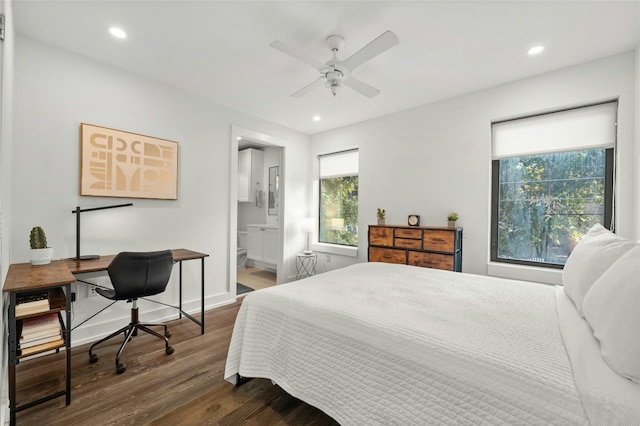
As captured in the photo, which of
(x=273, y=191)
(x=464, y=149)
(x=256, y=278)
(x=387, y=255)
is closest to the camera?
(x=464, y=149)

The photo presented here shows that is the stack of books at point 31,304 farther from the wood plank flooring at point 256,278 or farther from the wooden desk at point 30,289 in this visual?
the wood plank flooring at point 256,278

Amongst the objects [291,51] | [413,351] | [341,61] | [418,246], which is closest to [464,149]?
[418,246]

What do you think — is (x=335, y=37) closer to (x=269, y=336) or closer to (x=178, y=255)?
(x=269, y=336)

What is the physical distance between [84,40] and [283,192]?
2914 mm

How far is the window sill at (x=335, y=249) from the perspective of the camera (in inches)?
178

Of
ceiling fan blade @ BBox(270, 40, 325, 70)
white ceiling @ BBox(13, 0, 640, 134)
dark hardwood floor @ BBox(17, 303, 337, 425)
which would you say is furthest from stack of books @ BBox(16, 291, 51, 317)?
ceiling fan blade @ BBox(270, 40, 325, 70)

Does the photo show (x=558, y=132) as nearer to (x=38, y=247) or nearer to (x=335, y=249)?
(x=335, y=249)

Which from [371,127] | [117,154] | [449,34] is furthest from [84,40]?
[371,127]

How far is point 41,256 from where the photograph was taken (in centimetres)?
213

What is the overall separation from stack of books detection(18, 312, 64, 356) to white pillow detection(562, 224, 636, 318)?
2921mm

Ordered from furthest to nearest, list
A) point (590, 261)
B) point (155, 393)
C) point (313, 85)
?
point (313, 85) → point (155, 393) → point (590, 261)

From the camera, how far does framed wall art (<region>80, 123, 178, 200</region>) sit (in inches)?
103

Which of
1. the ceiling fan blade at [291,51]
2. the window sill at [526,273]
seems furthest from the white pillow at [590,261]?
the ceiling fan blade at [291,51]

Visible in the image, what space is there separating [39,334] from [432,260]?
3.39 meters
